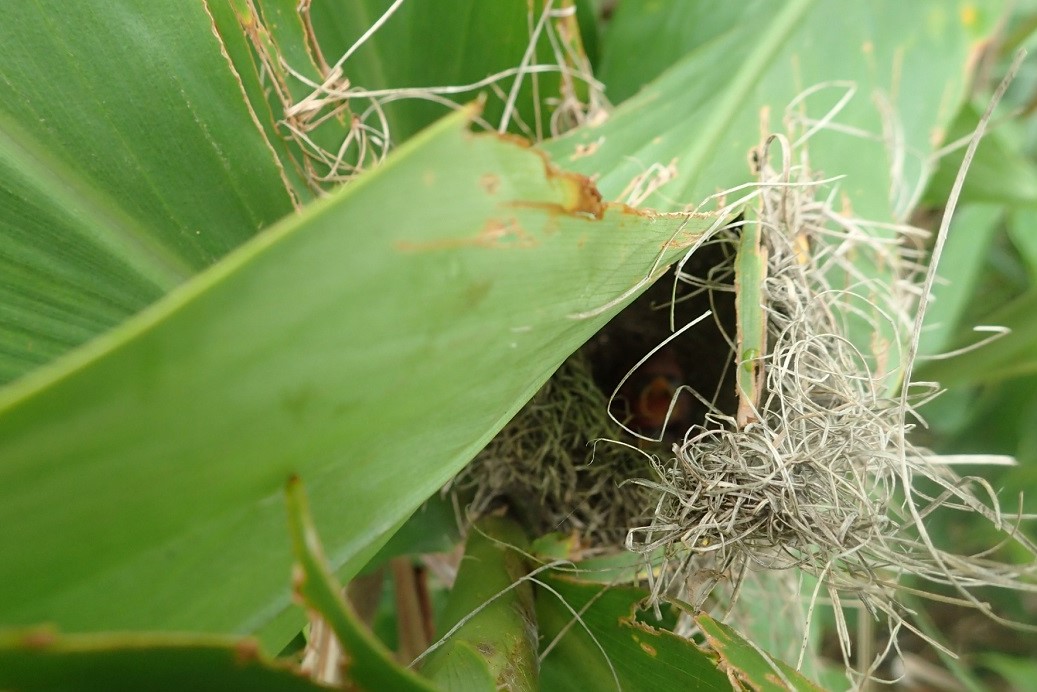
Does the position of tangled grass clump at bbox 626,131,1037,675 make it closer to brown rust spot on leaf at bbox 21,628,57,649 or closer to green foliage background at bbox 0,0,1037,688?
green foliage background at bbox 0,0,1037,688

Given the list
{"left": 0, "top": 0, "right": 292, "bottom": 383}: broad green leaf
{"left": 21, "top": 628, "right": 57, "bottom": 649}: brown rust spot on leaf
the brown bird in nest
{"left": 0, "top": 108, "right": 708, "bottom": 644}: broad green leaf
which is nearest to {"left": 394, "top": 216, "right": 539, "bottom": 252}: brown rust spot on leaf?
{"left": 0, "top": 108, "right": 708, "bottom": 644}: broad green leaf

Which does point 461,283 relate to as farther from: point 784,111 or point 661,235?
point 784,111

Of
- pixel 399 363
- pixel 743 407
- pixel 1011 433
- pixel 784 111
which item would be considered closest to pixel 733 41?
pixel 784 111

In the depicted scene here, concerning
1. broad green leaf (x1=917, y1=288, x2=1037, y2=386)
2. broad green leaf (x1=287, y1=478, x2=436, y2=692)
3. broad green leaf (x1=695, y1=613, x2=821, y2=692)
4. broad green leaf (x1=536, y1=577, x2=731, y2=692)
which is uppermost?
broad green leaf (x1=287, y1=478, x2=436, y2=692)

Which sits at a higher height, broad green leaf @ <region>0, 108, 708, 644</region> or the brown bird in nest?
broad green leaf @ <region>0, 108, 708, 644</region>

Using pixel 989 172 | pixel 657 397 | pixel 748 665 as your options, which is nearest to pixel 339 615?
pixel 748 665

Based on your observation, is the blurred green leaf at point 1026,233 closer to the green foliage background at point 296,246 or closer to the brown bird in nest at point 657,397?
the green foliage background at point 296,246
